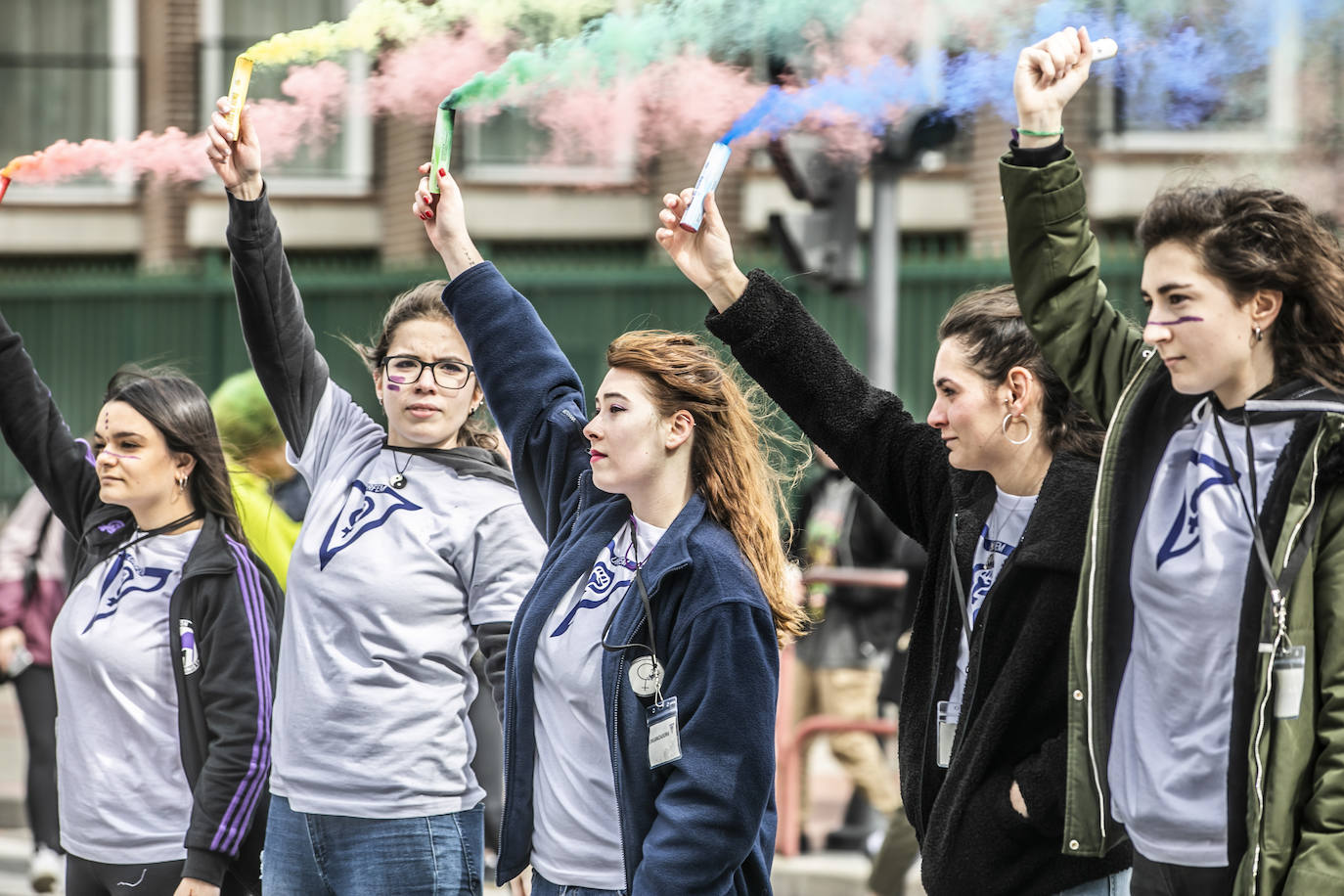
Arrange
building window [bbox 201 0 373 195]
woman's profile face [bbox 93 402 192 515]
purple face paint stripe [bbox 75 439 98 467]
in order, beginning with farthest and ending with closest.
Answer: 1. building window [bbox 201 0 373 195]
2. purple face paint stripe [bbox 75 439 98 467]
3. woman's profile face [bbox 93 402 192 515]

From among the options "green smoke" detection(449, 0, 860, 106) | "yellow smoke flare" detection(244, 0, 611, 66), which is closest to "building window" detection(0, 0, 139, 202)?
"yellow smoke flare" detection(244, 0, 611, 66)

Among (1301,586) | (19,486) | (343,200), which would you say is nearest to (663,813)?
(1301,586)

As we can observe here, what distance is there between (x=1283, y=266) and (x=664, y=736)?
1.25m

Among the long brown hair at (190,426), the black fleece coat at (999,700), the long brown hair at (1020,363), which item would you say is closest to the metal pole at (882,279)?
the long brown hair at (190,426)

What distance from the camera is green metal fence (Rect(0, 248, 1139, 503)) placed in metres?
11.4

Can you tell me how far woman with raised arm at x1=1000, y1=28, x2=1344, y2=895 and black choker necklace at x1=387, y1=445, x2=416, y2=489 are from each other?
58.8 inches

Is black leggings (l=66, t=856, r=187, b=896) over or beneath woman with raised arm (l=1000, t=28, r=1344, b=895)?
beneath

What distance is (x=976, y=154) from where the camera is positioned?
13734 millimetres

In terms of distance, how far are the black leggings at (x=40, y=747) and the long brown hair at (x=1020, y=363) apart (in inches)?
189

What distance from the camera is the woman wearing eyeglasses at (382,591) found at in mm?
3572

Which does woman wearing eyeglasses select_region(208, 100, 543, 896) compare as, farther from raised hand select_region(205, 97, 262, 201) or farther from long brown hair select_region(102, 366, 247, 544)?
long brown hair select_region(102, 366, 247, 544)

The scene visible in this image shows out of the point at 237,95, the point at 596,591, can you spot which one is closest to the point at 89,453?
the point at 237,95

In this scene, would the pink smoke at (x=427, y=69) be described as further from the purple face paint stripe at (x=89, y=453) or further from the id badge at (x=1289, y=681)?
the id badge at (x=1289, y=681)

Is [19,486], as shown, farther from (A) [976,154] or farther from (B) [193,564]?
(B) [193,564]
